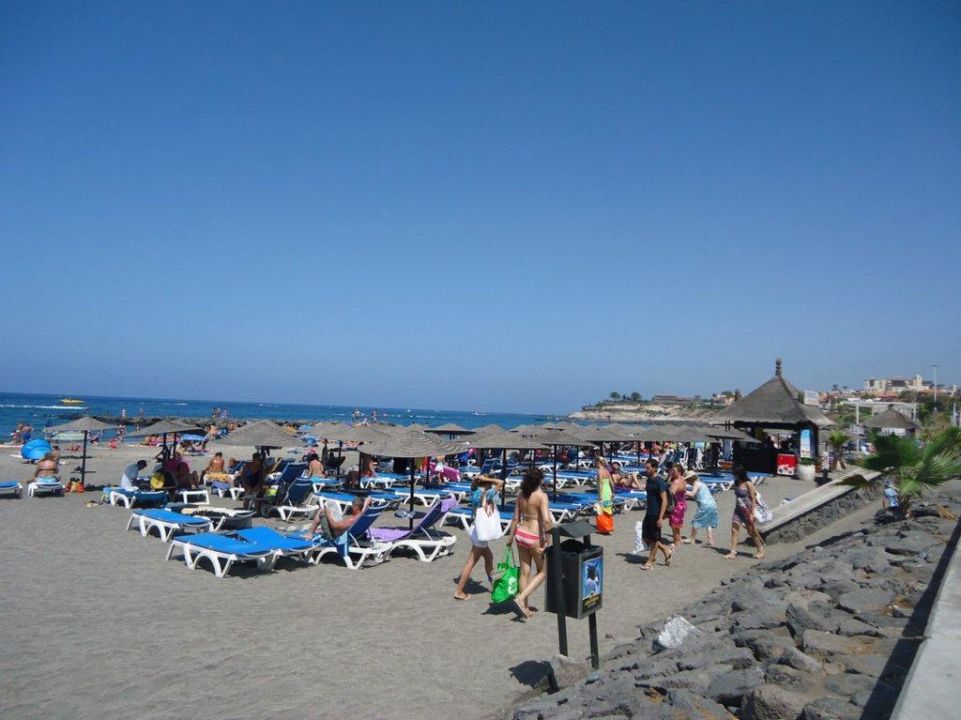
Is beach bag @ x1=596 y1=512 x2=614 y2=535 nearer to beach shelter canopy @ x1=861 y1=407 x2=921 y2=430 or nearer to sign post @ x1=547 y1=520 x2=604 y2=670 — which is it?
sign post @ x1=547 y1=520 x2=604 y2=670

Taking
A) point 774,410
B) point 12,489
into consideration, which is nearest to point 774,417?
point 774,410

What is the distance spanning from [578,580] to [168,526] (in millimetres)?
7885

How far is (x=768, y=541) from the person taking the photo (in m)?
10.9

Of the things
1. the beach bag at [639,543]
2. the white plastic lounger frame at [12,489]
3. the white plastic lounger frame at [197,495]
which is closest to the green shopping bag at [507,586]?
the beach bag at [639,543]

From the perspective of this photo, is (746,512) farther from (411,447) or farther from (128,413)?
(128,413)

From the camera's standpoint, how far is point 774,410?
22.8 metres

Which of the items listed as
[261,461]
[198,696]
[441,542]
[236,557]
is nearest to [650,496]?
[441,542]

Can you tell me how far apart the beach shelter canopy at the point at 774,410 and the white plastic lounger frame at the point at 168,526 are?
18.4m

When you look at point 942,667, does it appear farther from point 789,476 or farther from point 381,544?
point 789,476

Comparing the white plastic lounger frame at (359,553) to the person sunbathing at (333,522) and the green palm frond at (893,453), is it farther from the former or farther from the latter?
the green palm frond at (893,453)

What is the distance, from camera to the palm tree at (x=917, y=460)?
7.66 m

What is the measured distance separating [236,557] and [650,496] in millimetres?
5582

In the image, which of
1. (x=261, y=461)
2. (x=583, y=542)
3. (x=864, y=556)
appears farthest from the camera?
(x=261, y=461)

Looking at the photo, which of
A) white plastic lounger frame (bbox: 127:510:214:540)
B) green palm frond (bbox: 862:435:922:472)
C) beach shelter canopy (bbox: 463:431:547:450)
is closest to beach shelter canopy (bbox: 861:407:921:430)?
beach shelter canopy (bbox: 463:431:547:450)
